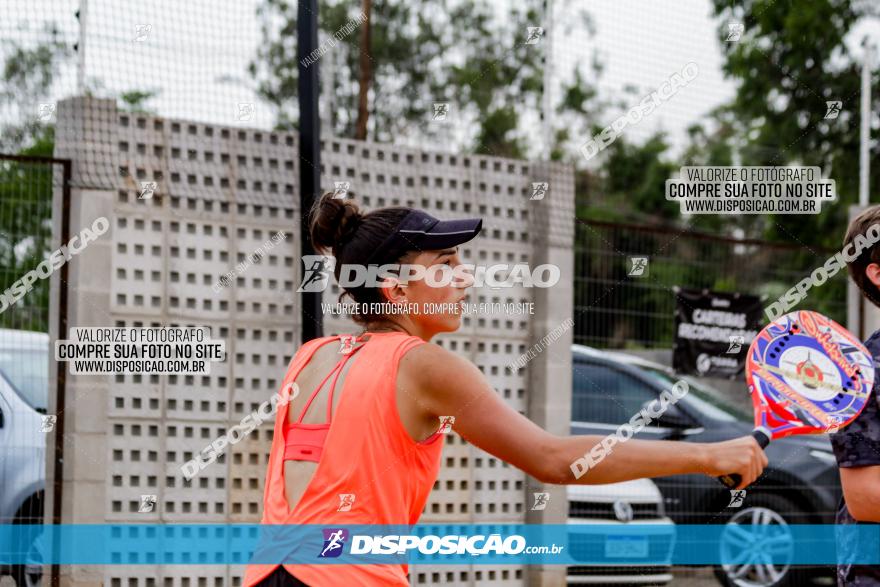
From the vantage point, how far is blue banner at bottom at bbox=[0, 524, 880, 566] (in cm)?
261

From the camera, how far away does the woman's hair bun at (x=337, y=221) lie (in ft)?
9.93

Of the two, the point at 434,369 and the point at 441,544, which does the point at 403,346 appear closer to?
the point at 434,369

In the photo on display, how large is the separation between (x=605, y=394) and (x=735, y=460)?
5.80 metres

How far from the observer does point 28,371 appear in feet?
21.9

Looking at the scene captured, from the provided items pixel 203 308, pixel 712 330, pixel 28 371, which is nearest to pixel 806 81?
pixel 712 330

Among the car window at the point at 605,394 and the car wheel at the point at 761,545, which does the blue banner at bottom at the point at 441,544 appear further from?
the car window at the point at 605,394

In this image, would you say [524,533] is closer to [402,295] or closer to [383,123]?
[402,295]

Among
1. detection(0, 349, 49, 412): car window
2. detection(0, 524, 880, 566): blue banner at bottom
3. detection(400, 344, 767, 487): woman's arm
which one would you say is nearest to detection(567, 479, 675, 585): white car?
detection(0, 524, 880, 566): blue banner at bottom

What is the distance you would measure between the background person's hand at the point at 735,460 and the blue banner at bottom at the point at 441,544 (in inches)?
29.2

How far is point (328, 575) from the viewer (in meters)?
2.55

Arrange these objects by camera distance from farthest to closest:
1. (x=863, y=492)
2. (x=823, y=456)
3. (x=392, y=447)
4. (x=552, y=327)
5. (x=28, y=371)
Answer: (x=823, y=456) → (x=552, y=327) → (x=28, y=371) → (x=863, y=492) → (x=392, y=447)

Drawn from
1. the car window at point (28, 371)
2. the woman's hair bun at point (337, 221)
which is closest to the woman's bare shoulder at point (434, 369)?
the woman's hair bun at point (337, 221)

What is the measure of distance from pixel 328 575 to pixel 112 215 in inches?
159

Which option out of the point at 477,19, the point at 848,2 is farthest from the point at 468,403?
the point at 477,19
